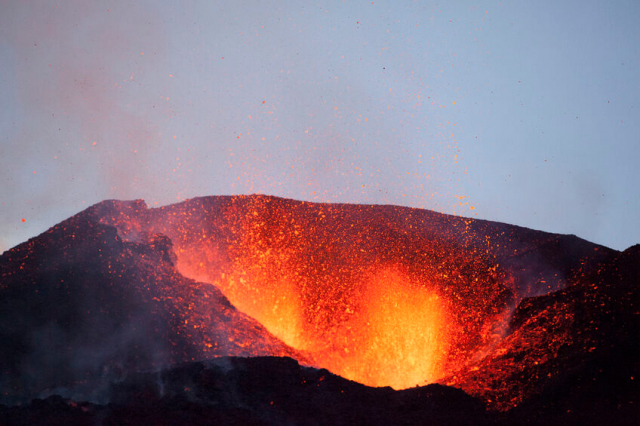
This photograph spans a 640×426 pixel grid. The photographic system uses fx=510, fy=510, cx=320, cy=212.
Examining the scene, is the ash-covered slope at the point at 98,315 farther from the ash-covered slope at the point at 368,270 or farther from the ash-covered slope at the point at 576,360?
the ash-covered slope at the point at 576,360

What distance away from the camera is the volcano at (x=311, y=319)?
37.1ft

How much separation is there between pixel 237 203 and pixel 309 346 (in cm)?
817

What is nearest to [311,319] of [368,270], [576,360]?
[368,270]

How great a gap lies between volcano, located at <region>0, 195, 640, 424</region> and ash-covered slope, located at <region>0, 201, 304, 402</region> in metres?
0.05

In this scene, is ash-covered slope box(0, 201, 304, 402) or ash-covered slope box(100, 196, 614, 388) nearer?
ash-covered slope box(0, 201, 304, 402)

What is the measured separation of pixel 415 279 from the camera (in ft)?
68.2

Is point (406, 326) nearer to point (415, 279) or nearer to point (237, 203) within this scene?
point (415, 279)

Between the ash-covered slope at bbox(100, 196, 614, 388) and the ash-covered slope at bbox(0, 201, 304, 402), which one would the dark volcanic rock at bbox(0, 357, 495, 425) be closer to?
the ash-covered slope at bbox(0, 201, 304, 402)

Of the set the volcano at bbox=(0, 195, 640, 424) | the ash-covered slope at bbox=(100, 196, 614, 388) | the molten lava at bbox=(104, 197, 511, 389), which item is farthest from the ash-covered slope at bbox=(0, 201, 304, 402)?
the ash-covered slope at bbox=(100, 196, 614, 388)

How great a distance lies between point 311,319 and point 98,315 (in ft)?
27.4

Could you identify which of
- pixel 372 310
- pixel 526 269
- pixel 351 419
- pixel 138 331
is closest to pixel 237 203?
pixel 372 310

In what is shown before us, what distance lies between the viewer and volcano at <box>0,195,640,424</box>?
37.1ft

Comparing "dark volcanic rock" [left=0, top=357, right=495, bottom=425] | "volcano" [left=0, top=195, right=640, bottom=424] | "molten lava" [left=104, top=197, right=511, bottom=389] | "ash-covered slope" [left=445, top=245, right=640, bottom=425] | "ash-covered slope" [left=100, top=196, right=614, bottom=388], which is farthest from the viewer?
"molten lava" [left=104, top=197, right=511, bottom=389]

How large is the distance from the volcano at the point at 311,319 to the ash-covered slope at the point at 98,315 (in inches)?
2.0
